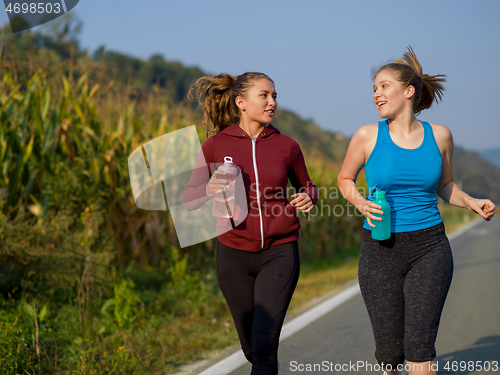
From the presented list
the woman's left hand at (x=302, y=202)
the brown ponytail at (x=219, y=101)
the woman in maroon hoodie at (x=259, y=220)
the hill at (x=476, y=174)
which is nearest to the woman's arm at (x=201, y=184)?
the woman in maroon hoodie at (x=259, y=220)

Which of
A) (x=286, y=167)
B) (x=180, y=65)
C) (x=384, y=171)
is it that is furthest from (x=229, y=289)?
(x=180, y=65)

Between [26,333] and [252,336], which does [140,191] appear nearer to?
[26,333]

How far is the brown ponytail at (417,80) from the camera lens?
3049 millimetres

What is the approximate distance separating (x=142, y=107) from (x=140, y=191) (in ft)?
6.12

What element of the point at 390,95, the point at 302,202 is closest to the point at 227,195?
the point at 302,202

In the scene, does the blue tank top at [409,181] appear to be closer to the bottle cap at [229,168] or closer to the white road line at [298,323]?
the bottle cap at [229,168]

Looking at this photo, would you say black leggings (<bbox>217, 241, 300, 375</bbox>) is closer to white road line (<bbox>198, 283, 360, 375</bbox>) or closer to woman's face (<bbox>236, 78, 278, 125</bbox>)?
woman's face (<bbox>236, 78, 278, 125</bbox>)

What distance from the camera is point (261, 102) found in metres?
3.23

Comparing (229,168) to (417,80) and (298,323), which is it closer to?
(417,80)

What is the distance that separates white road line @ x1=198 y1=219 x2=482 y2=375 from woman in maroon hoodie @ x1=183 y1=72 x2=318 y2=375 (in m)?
1.02

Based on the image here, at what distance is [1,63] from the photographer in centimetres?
566

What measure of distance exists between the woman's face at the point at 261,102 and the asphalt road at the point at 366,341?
2065 mm

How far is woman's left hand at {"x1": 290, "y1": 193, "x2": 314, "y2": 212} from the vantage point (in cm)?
308

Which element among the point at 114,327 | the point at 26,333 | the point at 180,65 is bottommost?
the point at 114,327
